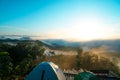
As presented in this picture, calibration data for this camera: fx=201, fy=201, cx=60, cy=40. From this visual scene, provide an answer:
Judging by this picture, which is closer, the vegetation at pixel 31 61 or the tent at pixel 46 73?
the tent at pixel 46 73

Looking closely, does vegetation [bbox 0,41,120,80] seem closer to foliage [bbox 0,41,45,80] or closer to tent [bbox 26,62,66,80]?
foliage [bbox 0,41,45,80]

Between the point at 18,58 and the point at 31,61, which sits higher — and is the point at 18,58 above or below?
below

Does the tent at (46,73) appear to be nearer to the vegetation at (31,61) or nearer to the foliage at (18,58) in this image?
the vegetation at (31,61)

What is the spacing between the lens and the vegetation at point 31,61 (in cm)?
3002

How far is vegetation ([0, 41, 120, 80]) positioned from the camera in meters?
30.0

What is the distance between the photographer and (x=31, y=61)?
3366 centimetres

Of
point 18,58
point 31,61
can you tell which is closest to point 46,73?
point 31,61

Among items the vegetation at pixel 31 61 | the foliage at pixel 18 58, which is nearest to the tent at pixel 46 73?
the vegetation at pixel 31 61

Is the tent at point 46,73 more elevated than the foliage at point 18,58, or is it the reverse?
the tent at point 46,73

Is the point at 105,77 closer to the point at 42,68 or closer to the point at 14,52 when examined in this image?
the point at 42,68

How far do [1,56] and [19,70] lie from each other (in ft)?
11.5

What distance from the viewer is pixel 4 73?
29.6 meters

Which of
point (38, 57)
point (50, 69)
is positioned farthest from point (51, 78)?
point (38, 57)

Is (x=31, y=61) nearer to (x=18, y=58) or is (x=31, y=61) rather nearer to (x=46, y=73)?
(x=18, y=58)
